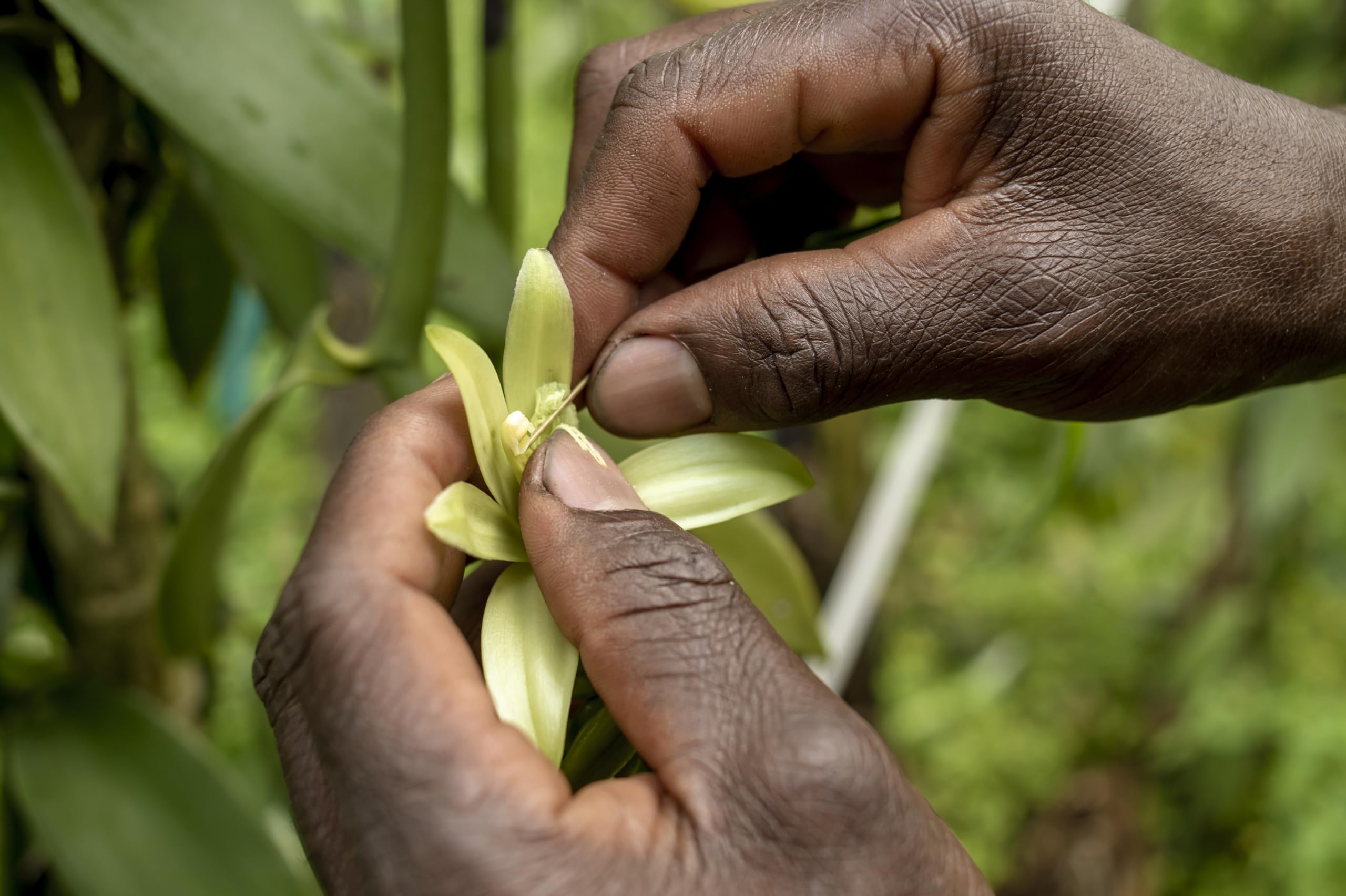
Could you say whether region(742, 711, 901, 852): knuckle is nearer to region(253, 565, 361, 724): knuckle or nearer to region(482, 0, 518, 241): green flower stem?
region(253, 565, 361, 724): knuckle

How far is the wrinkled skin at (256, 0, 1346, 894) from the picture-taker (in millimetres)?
283

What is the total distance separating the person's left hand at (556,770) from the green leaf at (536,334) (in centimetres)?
8

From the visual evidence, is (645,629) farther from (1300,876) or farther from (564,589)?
(1300,876)

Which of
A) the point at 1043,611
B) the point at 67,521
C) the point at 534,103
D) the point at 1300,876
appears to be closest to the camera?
the point at 67,521

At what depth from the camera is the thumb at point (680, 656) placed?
11.6 inches

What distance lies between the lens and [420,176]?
0.47 meters

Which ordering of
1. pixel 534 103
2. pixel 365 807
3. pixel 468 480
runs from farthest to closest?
pixel 534 103
pixel 468 480
pixel 365 807

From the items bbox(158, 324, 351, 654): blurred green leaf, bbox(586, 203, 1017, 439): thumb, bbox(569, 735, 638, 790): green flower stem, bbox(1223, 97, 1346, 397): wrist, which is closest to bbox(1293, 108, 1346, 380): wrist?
bbox(1223, 97, 1346, 397): wrist

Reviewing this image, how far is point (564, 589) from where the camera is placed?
0.34m

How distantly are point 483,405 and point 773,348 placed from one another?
0.39ft

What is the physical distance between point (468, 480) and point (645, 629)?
12 cm

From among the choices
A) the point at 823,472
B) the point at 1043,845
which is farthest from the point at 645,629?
the point at 1043,845

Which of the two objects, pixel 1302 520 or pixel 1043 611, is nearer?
pixel 1302 520

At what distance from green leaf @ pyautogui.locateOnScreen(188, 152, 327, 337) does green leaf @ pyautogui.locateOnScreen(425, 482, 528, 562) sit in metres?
0.33
